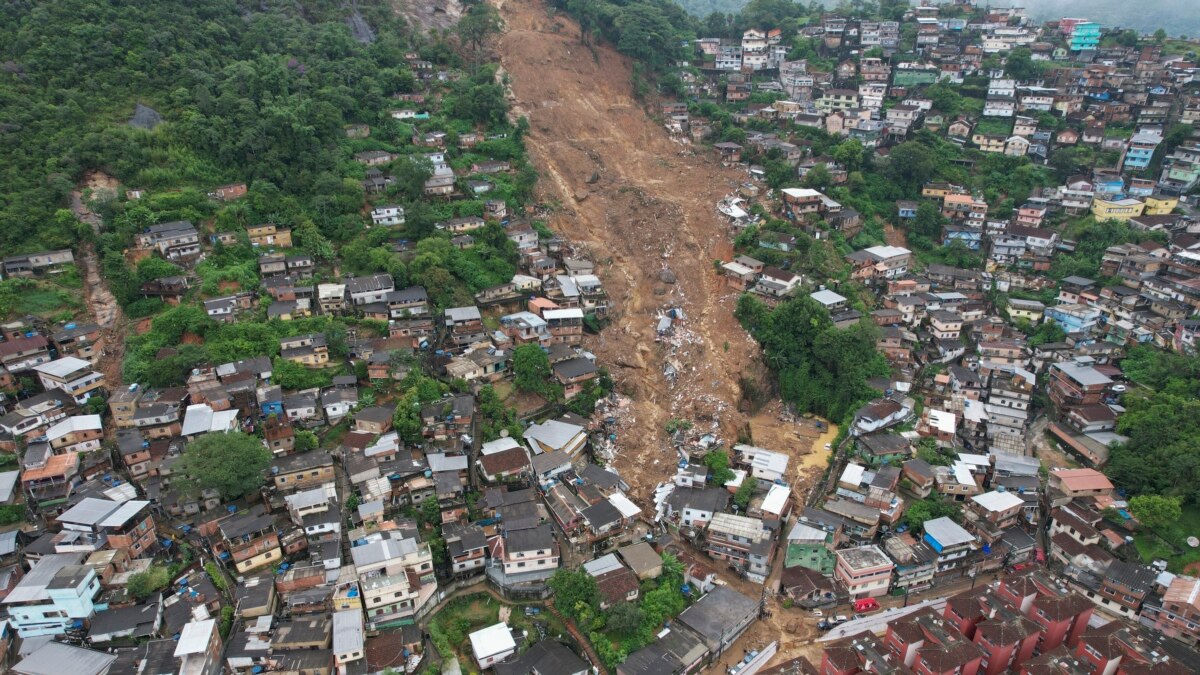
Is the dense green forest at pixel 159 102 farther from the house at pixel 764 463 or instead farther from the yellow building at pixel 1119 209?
the yellow building at pixel 1119 209

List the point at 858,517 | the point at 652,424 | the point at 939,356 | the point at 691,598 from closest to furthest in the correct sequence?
1. the point at 691,598
2. the point at 858,517
3. the point at 652,424
4. the point at 939,356

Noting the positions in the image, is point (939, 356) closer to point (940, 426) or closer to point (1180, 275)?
point (940, 426)

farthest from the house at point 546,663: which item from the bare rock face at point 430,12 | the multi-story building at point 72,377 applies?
the bare rock face at point 430,12

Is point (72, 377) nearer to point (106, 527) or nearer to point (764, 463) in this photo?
point (106, 527)

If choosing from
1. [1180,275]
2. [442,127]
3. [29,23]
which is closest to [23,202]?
[29,23]

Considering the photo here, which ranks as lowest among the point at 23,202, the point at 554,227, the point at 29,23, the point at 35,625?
the point at 35,625

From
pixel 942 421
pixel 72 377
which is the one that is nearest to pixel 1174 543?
pixel 942 421

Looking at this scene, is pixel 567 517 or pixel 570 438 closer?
pixel 567 517

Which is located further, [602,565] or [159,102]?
[159,102]

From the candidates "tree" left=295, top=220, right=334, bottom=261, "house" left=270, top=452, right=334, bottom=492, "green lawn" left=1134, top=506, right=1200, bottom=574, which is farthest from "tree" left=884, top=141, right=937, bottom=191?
"house" left=270, top=452, right=334, bottom=492
